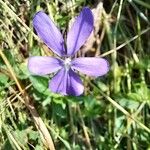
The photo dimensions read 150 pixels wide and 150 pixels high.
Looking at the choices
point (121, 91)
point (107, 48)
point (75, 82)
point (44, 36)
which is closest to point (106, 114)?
point (121, 91)

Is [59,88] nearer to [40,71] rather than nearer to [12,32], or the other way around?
[40,71]

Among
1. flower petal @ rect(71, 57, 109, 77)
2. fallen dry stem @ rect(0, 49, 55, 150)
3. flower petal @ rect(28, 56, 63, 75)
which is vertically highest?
flower petal @ rect(28, 56, 63, 75)

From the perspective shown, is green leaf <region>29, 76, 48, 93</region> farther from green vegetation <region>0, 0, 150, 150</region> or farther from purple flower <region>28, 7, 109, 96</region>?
purple flower <region>28, 7, 109, 96</region>

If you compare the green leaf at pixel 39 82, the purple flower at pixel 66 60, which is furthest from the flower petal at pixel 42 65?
the green leaf at pixel 39 82

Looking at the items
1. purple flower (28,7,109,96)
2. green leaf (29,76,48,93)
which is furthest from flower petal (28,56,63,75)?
green leaf (29,76,48,93)

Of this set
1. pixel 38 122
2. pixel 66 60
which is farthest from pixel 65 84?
pixel 38 122

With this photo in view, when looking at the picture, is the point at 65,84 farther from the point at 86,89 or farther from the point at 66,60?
the point at 86,89

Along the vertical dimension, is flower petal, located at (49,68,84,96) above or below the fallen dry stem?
above
